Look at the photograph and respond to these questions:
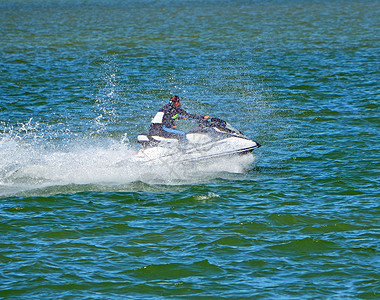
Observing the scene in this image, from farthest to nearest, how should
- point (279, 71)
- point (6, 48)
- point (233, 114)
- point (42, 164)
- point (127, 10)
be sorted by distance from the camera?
1. point (127, 10)
2. point (6, 48)
3. point (279, 71)
4. point (233, 114)
5. point (42, 164)

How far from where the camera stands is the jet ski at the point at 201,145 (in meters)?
17.8

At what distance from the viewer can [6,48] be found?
150 feet

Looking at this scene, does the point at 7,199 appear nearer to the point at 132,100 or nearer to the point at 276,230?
the point at 276,230

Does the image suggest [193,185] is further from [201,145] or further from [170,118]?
[170,118]

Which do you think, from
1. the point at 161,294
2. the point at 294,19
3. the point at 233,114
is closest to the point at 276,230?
the point at 161,294

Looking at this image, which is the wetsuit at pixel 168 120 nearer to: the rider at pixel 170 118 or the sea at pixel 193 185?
the rider at pixel 170 118

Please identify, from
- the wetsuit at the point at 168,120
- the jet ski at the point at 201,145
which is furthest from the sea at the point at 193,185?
the wetsuit at the point at 168,120

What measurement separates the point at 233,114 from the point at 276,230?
11.7 meters

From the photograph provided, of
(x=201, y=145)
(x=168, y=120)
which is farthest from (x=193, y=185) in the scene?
(x=168, y=120)

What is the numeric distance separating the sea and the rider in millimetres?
716

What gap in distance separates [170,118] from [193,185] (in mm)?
2125

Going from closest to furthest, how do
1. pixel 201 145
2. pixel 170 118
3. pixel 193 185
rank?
pixel 193 185, pixel 170 118, pixel 201 145

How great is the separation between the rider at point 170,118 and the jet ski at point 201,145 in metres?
0.13

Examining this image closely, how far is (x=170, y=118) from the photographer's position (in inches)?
698
